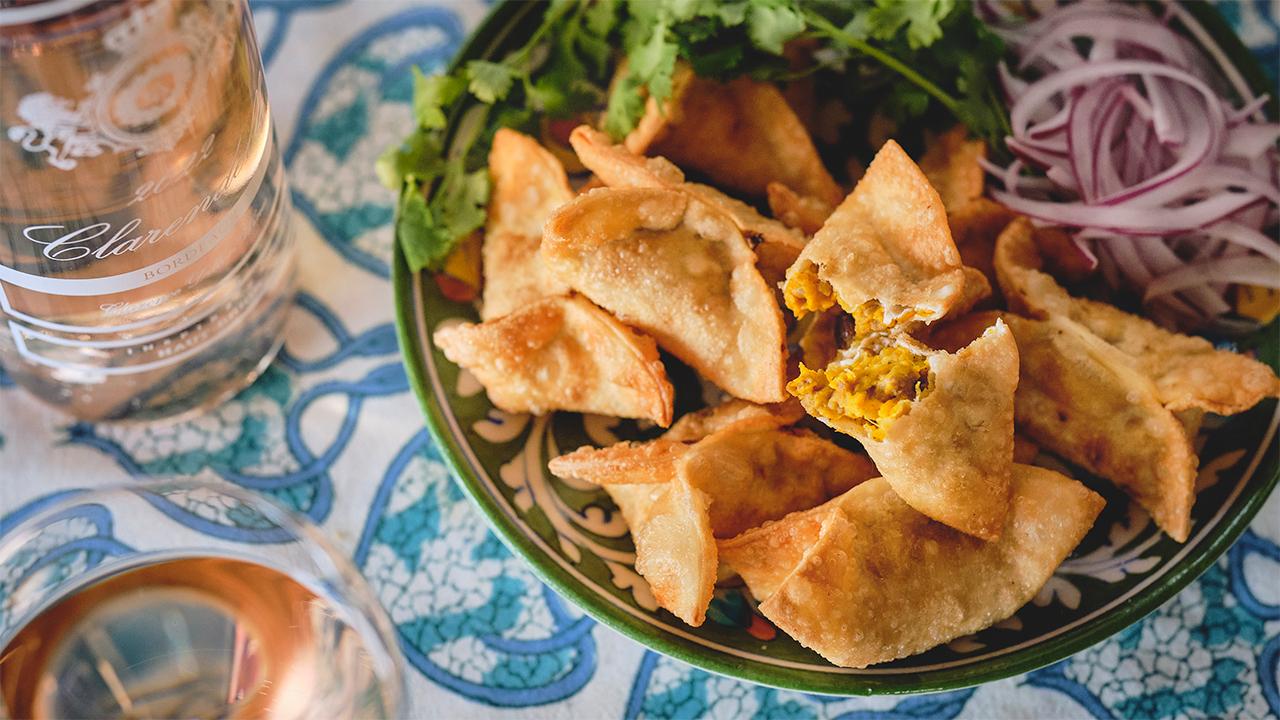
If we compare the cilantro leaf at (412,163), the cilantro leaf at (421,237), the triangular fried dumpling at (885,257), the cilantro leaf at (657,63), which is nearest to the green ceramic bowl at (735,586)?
the cilantro leaf at (421,237)

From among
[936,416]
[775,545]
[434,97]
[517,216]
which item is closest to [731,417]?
[775,545]

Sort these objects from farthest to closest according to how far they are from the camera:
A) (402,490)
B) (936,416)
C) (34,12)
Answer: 1. (402,490)
2. (936,416)
3. (34,12)

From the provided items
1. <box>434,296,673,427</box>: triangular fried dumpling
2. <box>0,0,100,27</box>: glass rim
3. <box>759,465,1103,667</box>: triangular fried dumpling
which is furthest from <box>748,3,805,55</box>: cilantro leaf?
<box>0,0,100,27</box>: glass rim

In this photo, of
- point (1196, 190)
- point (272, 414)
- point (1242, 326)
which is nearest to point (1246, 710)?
point (1242, 326)

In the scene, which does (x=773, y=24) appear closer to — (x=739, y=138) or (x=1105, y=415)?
(x=739, y=138)

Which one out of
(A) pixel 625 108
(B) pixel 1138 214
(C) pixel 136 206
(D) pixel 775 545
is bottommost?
(D) pixel 775 545

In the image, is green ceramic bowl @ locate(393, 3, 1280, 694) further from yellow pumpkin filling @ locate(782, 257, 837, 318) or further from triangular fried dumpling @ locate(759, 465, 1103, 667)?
yellow pumpkin filling @ locate(782, 257, 837, 318)

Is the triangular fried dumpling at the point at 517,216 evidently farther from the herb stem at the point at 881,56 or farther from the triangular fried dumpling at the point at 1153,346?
the triangular fried dumpling at the point at 1153,346

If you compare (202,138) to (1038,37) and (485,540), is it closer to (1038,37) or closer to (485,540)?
(485,540)
